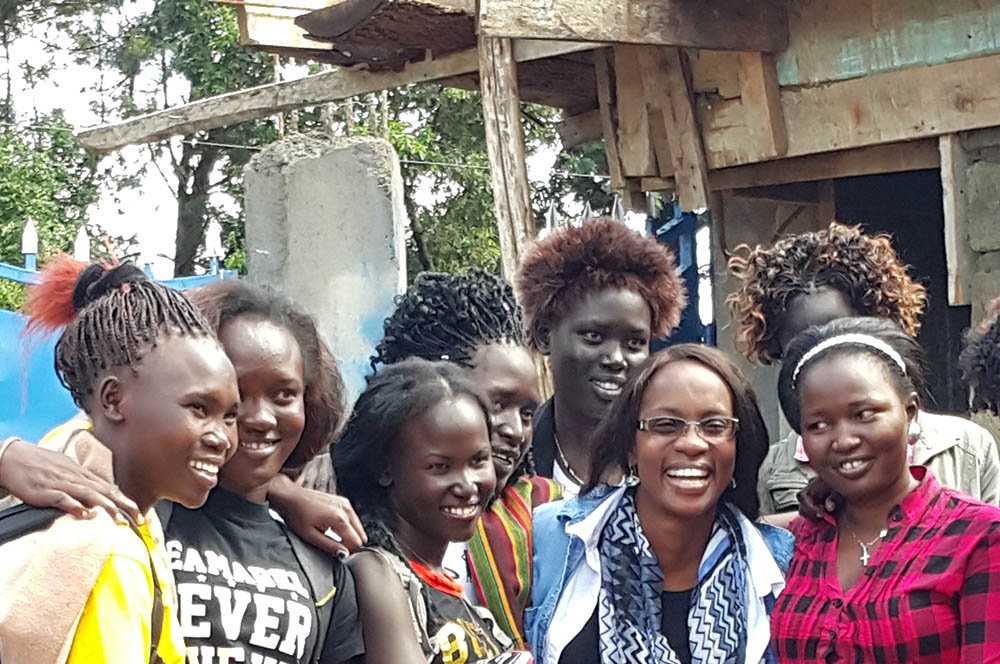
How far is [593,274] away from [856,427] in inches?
53.0

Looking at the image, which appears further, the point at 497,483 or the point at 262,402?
the point at 497,483

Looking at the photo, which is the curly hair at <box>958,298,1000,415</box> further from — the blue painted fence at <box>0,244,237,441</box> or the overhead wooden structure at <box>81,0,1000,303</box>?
the blue painted fence at <box>0,244,237,441</box>

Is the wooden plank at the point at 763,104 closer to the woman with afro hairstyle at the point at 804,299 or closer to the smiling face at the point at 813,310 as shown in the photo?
the woman with afro hairstyle at the point at 804,299

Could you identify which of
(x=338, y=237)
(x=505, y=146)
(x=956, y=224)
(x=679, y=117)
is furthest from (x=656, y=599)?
(x=679, y=117)

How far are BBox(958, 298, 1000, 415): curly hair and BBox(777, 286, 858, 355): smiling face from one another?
2.31 ft

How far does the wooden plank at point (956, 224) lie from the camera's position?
6.42 metres

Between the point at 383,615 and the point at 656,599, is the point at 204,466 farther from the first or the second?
the point at 656,599

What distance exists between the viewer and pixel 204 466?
2.45 m

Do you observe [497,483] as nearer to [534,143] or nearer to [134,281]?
[134,281]

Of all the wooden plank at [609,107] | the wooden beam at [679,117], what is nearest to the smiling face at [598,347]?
the wooden beam at [679,117]

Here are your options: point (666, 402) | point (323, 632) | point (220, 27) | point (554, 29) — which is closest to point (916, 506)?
point (666, 402)

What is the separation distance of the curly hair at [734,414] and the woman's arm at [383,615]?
0.72 metres

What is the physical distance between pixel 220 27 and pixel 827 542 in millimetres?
14846

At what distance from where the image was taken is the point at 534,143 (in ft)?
58.5
